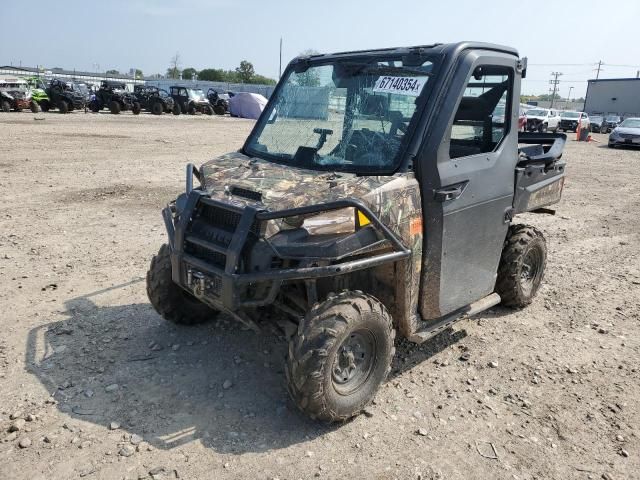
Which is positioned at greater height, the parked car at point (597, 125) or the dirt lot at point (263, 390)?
the dirt lot at point (263, 390)

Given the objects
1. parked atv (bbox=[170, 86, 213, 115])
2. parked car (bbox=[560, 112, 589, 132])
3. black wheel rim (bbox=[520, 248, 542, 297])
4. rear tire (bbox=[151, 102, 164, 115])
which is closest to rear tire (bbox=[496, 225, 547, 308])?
black wheel rim (bbox=[520, 248, 542, 297])

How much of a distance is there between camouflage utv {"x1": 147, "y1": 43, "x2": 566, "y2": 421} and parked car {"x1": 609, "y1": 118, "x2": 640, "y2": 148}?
74.5 ft

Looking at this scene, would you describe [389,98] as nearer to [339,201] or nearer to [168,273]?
[339,201]

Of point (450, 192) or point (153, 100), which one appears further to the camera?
point (153, 100)

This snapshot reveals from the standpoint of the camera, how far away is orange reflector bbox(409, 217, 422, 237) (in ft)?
11.0

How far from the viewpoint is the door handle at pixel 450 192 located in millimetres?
3428

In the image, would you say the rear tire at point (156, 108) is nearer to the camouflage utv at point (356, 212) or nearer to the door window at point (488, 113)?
the camouflage utv at point (356, 212)

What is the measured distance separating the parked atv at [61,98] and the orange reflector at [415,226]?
2972 cm

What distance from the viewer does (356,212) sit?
3.13 m

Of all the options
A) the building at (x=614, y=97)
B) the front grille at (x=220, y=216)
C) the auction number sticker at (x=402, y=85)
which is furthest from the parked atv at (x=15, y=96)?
the building at (x=614, y=97)

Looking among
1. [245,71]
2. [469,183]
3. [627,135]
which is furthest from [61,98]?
[245,71]

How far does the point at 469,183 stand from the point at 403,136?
610 mm

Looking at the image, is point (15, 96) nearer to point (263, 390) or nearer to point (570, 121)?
point (263, 390)

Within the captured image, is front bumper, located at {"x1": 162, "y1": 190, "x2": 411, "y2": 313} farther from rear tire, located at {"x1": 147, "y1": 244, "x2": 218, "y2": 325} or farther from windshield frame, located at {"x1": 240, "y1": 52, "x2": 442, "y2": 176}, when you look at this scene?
rear tire, located at {"x1": 147, "y1": 244, "x2": 218, "y2": 325}
